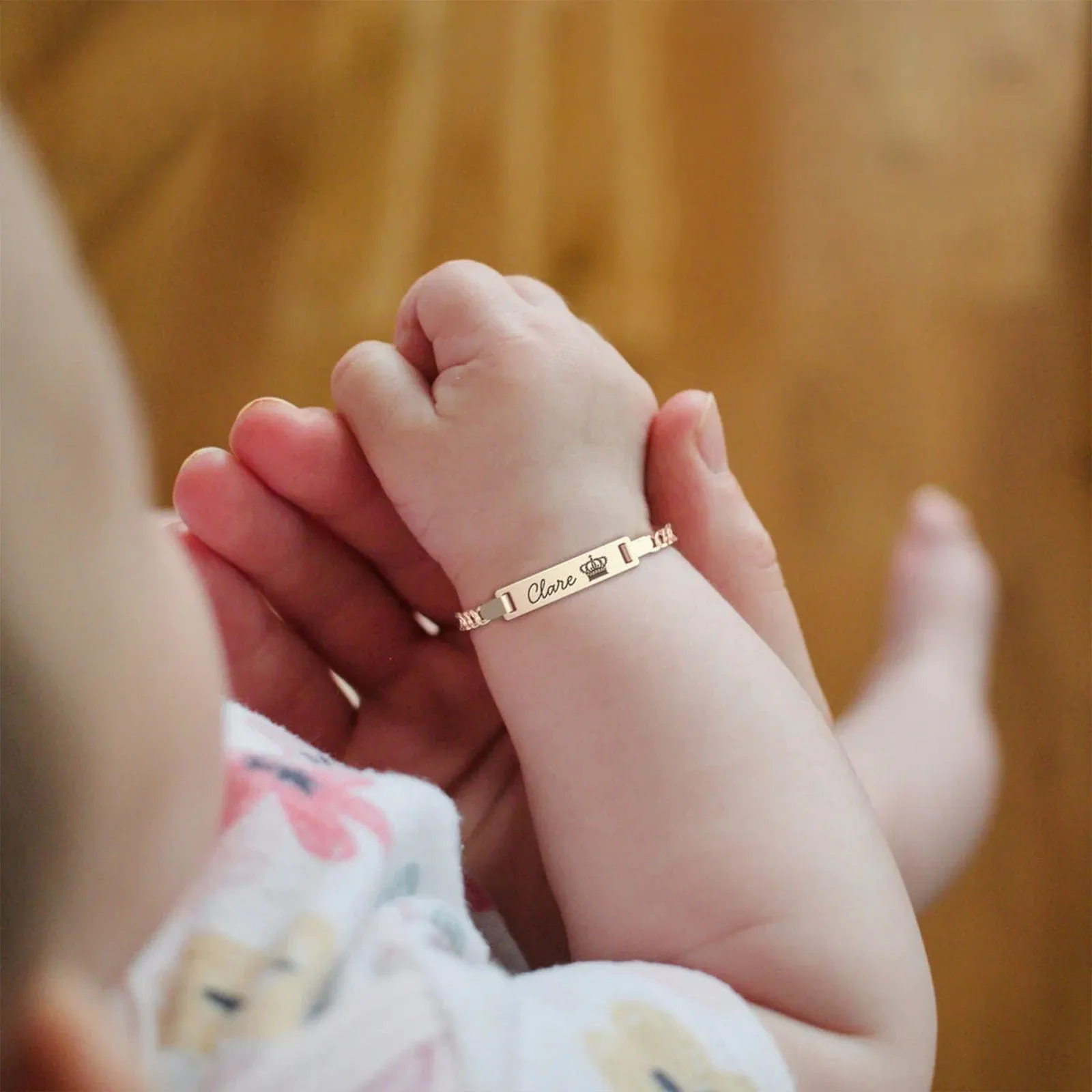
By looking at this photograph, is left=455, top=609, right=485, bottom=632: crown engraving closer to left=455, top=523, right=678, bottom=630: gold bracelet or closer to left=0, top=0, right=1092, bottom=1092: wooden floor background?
left=455, top=523, right=678, bottom=630: gold bracelet

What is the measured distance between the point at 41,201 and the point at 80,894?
136 mm

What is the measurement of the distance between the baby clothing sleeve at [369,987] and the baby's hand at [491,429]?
4.2 inches

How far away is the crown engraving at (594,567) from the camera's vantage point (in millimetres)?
419

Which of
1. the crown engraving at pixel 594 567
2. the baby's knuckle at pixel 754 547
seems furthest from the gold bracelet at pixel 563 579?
the baby's knuckle at pixel 754 547

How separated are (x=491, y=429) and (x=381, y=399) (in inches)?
2.1

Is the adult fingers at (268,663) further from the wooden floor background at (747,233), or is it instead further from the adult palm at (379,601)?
the wooden floor background at (747,233)

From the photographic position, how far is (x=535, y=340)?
0.46 metres

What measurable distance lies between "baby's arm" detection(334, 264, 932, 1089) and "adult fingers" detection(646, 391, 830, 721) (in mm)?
28

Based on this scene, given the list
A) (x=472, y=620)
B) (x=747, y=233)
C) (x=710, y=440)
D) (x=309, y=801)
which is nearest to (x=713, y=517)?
(x=710, y=440)

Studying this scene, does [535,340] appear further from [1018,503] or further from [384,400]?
[1018,503]

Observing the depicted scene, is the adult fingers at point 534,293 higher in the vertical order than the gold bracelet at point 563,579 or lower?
higher

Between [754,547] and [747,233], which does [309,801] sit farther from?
[747,233]

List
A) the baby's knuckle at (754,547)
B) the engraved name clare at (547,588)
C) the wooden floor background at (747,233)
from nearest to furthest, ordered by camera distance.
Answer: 1. the engraved name clare at (547,588)
2. the baby's knuckle at (754,547)
3. the wooden floor background at (747,233)

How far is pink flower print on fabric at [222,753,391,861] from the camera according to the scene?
1.12 feet
